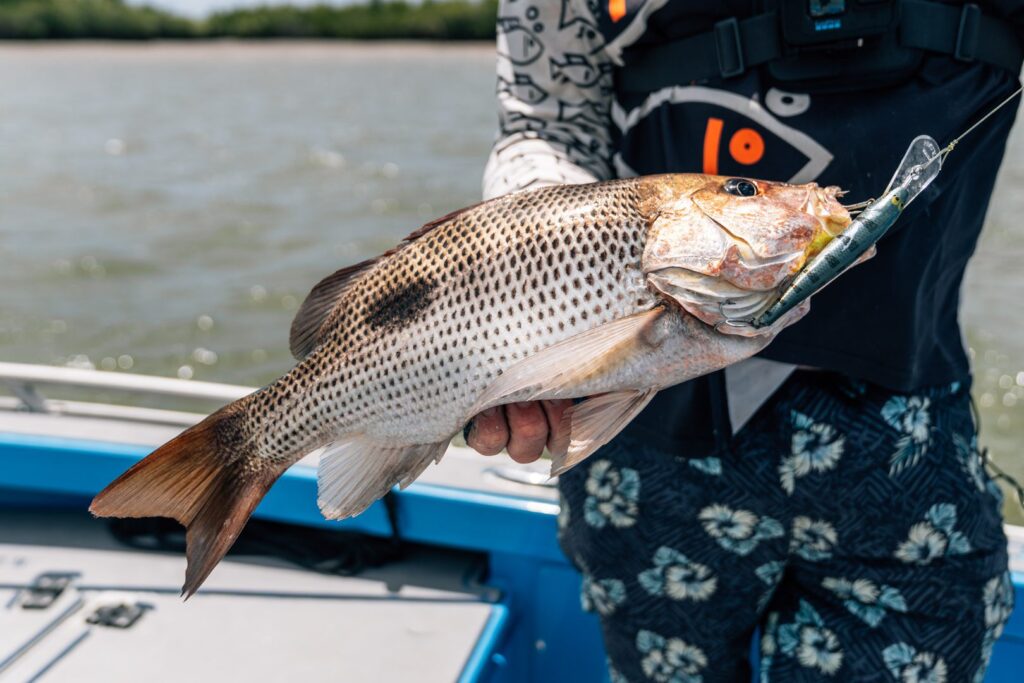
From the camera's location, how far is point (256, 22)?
48625 mm

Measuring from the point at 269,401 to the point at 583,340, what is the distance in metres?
0.67

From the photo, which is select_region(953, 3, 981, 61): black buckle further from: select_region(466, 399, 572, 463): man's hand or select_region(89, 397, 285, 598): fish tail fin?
select_region(89, 397, 285, 598): fish tail fin

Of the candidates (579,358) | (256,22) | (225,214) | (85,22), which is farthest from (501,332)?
(85,22)

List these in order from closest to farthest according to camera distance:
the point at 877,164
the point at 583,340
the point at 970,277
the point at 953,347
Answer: the point at 583,340, the point at 877,164, the point at 953,347, the point at 970,277

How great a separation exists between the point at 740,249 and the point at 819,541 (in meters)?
0.60

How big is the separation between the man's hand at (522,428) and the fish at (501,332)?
45 mm

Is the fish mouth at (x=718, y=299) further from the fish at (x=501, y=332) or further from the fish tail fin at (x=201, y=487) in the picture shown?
the fish tail fin at (x=201, y=487)

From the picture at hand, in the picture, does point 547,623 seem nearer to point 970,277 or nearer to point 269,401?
point 269,401

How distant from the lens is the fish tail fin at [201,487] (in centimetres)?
171

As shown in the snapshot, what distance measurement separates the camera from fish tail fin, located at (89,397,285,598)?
5.61 feet

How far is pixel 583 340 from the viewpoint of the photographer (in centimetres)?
152

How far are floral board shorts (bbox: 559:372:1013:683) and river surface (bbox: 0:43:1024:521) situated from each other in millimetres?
3427

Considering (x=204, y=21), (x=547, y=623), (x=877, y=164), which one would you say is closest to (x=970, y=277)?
(x=547, y=623)

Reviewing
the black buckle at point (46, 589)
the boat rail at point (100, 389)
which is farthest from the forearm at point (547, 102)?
the black buckle at point (46, 589)
